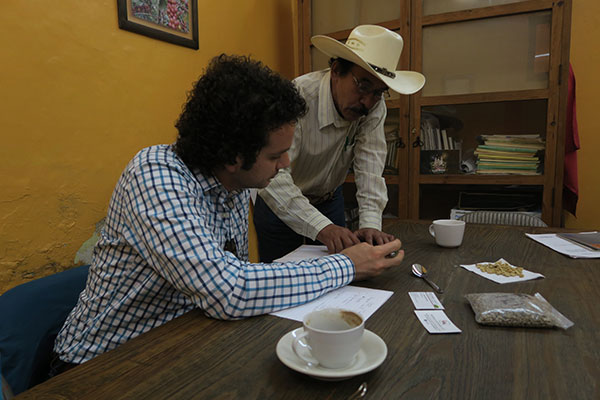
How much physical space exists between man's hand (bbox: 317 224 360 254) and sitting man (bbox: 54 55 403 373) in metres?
0.18

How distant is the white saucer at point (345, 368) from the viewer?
1.79 feet

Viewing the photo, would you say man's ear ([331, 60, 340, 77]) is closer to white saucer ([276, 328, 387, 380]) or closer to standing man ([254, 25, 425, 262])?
standing man ([254, 25, 425, 262])

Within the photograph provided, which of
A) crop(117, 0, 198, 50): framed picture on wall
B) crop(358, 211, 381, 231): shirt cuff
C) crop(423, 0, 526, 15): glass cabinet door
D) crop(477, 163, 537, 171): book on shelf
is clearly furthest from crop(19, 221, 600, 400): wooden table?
crop(423, 0, 526, 15): glass cabinet door

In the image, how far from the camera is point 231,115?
92cm

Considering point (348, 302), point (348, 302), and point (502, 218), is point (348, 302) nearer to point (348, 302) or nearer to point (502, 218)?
point (348, 302)

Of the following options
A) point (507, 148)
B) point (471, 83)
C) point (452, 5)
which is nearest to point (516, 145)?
point (507, 148)

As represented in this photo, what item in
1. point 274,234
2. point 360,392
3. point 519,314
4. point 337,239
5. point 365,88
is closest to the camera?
point 360,392

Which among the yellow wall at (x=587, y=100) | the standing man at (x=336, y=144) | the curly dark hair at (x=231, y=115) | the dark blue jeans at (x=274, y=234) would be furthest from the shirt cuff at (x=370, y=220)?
the yellow wall at (x=587, y=100)

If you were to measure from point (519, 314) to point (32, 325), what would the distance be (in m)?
1.01

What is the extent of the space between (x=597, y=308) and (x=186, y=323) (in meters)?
0.85

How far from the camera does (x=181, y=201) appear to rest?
0.84 metres

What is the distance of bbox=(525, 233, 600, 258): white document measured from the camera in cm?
121

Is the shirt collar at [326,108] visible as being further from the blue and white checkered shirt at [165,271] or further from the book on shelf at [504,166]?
the book on shelf at [504,166]

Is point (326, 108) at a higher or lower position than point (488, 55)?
lower
